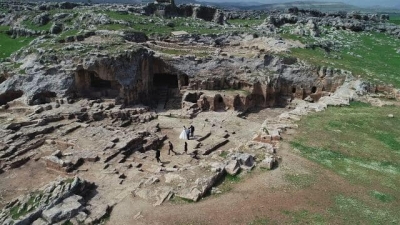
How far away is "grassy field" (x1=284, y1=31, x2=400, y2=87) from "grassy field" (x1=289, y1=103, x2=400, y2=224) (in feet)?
24.3

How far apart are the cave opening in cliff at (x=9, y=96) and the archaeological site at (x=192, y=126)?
99mm

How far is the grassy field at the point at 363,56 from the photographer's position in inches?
1319

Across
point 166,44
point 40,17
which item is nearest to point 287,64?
point 166,44

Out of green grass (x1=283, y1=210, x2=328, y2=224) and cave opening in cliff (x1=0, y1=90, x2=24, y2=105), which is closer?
green grass (x1=283, y1=210, x2=328, y2=224)

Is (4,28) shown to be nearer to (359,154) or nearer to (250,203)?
(250,203)

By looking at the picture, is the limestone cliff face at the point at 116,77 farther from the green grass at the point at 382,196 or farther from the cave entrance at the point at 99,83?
the green grass at the point at 382,196

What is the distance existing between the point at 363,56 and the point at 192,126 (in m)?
25.4

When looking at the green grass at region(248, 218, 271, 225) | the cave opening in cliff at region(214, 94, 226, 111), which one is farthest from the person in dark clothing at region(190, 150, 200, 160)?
the green grass at region(248, 218, 271, 225)

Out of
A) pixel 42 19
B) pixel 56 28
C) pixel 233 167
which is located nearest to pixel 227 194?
pixel 233 167

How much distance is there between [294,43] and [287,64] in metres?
8.94

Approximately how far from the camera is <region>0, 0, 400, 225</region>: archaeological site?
50.5 ft

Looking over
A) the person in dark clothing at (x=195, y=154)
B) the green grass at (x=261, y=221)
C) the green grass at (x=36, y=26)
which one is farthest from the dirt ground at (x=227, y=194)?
the green grass at (x=36, y=26)

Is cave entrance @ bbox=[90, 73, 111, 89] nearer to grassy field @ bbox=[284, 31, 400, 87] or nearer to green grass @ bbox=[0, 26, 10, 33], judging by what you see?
grassy field @ bbox=[284, 31, 400, 87]

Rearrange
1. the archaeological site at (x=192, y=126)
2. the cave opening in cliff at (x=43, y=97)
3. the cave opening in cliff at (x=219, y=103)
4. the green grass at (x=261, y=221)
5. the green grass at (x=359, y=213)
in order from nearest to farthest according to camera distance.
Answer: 1. the green grass at (x=261, y=221)
2. the green grass at (x=359, y=213)
3. the archaeological site at (x=192, y=126)
4. the cave opening in cliff at (x=43, y=97)
5. the cave opening in cliff at (x=219, y=103)
